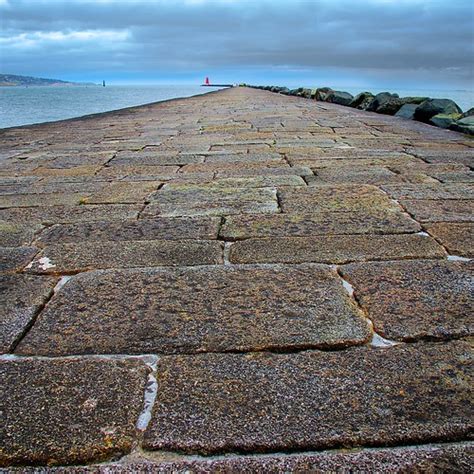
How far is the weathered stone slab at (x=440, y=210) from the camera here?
2.64 m

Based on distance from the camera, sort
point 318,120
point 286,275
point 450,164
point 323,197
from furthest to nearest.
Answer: point 318,120, point 450,164, point 323,197, point 286,275

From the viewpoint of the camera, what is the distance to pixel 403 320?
1559mm

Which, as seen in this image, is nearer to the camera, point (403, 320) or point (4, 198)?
point (403, 320)

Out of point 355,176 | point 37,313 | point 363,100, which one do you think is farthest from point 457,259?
point 363,100

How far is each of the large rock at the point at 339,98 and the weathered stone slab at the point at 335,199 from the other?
10.6 metres

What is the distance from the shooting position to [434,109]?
7.89 m

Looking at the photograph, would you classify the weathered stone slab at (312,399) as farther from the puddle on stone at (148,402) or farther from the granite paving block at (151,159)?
the granite paving block at (151,159)

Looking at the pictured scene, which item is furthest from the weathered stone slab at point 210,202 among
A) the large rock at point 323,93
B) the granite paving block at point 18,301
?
the large rock at point 323,93

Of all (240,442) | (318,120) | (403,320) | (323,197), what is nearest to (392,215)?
(323,197)

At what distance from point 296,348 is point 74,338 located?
0.69m

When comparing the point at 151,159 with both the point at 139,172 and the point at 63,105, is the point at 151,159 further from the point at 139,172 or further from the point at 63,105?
the point at 63,105

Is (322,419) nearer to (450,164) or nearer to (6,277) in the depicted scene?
(6,277)

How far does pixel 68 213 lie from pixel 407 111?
25.2 feet

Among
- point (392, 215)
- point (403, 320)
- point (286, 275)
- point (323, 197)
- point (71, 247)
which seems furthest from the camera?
point (323, 197)
